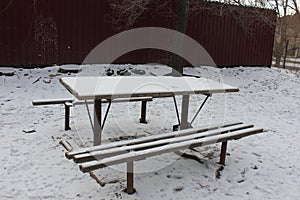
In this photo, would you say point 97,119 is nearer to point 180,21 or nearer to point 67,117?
point 67,117

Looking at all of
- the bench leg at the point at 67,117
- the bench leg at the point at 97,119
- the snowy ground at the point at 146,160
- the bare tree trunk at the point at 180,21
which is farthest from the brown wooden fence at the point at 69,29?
the bench leg at the point at 97,119

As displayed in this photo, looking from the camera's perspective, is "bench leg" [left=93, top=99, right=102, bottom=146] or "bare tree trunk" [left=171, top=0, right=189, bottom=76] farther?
"bare tree trunk" [left=171, top=0, right=189, bottom=76]

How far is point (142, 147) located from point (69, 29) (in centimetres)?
591

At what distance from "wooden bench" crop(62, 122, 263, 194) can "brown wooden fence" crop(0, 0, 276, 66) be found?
544cm

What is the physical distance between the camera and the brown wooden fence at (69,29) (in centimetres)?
712

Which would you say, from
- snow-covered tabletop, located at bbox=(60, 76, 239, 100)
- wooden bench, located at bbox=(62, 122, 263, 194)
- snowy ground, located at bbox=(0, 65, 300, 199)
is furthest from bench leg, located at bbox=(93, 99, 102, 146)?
wooden bench, located at bbox=(62, 122, 263, 194)

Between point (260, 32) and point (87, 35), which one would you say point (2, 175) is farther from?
point (260, 32)

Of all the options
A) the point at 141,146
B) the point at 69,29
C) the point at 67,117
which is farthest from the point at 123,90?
the point at 69,29

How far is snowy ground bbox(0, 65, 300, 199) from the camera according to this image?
278cm

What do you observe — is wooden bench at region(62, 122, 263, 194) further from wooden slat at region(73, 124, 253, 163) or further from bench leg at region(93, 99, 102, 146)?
bench leg at region(93, 99, 102, 146)

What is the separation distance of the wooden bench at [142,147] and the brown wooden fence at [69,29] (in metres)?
5.44

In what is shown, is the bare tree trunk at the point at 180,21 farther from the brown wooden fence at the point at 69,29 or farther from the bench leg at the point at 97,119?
the bench leg at the point at 97,119

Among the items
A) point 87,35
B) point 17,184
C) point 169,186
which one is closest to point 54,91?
point 87,35

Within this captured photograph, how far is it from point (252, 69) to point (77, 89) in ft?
30.5
